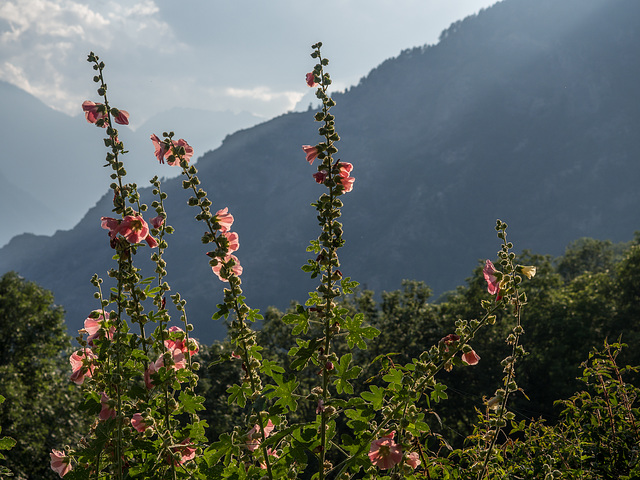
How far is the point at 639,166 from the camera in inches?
6663

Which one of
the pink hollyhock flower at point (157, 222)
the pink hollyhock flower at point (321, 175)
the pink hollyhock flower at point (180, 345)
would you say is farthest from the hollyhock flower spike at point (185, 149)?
the pink hollyhock flower at point (180, 345)

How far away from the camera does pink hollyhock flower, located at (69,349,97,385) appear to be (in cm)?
251

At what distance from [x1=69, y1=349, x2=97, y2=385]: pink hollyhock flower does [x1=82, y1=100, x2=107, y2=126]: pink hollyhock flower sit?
1232 mm

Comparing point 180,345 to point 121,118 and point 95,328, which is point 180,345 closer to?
point 95,328

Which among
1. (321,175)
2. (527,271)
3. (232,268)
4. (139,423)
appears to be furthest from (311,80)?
(139,423)

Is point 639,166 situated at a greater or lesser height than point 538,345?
greater

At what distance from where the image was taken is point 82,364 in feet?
8.29

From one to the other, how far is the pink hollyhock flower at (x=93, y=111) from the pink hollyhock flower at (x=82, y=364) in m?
1.23

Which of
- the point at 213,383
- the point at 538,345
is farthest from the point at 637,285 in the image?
the point at 213,383

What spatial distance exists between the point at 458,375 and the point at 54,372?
19487 mm

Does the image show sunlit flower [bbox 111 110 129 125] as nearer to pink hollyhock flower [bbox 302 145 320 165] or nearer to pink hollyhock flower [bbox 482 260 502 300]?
pink hollyhock flower [bbox 302 145 320 165]

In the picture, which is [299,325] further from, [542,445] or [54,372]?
[54,372]

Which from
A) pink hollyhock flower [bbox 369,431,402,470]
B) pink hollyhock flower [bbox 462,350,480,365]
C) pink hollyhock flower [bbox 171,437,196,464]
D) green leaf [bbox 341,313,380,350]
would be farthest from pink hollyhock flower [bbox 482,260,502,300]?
pink hollyhock flower [bbox 171,437,196,464]

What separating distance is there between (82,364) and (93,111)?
52.5 inches
